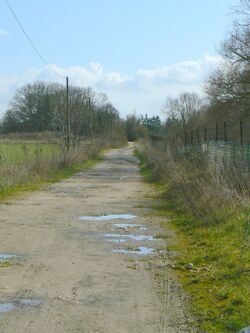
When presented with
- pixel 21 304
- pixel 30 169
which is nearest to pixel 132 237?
pixel 21 304

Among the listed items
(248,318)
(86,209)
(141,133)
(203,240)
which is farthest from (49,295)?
(141,133)

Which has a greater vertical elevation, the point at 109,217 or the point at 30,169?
the point at 30,169

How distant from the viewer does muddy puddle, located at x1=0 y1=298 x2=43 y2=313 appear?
6414 mm

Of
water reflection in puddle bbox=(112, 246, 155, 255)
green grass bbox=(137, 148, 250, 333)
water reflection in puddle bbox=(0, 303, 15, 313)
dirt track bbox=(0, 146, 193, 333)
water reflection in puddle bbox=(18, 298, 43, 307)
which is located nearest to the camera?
dirt track bbox=(0, 146, 193, 333)

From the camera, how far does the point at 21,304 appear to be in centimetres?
658

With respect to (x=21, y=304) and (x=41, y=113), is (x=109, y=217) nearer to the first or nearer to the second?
(x=21, y=304)

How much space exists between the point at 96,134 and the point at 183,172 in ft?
222

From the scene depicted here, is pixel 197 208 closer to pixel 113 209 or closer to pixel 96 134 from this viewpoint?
pixel 113 209

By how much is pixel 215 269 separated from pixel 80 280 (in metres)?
2.03

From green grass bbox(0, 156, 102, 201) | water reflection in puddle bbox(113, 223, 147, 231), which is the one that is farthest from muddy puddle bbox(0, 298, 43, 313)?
green grass bbox(0, 156, 102, 201)

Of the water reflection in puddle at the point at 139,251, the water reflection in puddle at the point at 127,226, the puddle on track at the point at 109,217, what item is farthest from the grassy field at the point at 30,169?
the water reflection in puddle at the point at 139,251

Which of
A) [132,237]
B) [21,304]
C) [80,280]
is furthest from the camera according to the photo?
[132,237]

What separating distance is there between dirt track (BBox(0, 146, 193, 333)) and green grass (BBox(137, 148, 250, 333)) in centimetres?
29

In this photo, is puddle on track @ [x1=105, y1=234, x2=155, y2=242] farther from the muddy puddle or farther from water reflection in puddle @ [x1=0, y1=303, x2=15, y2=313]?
water reflection in puddle @ [x1=0, y1=303, x2=15, y2=313]
